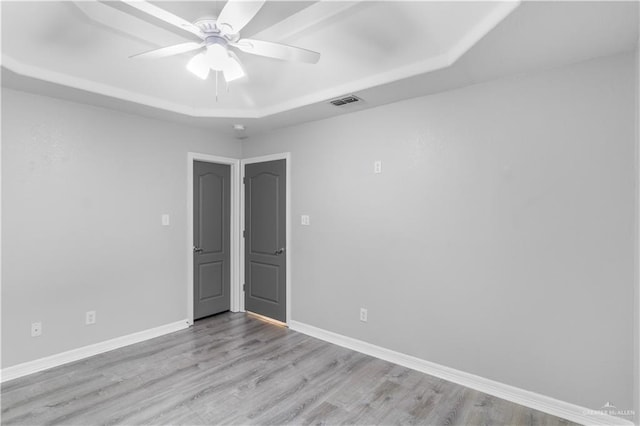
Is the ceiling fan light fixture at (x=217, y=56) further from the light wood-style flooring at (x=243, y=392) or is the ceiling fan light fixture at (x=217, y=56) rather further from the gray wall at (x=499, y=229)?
the light wood-style flooring at (x=243, y=392)

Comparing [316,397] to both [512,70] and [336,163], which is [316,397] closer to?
[336,163]

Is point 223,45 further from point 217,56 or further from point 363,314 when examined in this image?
point 363,314

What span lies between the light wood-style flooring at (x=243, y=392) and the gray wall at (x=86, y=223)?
15.2 inches

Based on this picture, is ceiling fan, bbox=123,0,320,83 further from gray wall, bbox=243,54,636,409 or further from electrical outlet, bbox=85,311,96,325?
electrical outlet, bbox=85,311,96,325

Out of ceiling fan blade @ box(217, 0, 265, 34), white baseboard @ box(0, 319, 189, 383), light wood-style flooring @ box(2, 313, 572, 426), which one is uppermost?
ceiling fan blade @ box(217, 0, 265, 34)

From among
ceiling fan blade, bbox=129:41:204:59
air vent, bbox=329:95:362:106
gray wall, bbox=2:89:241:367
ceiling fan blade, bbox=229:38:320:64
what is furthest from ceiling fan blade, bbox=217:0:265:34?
gray wall, bbox=2:89:241:367

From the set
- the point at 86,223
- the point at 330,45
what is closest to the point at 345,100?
the point at 330,45

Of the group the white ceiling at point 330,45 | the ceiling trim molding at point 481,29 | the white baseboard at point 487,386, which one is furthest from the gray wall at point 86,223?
the ceiling trim molding at point 481,29

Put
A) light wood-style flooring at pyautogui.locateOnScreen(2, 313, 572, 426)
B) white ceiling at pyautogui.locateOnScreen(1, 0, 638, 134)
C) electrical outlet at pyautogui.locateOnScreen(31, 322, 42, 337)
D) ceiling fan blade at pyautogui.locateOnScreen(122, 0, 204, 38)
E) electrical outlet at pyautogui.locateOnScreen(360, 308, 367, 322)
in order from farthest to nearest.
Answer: electrical outlet at pyautogui.locateOnScreen(360, 308, 367, 322) < electrical outlet at pyautogui.locateOnScreen(31, 322, 42, 337) < light wood-style flooring at pyautogui.locateOnScreen(2, 313, 572, 426) < white ceiling at pyautogui.locateOnScreen(1, 0, 638, 134) < ceiling fan blade at pyautogui.locateOnScreen(122, 0, 204, 38)

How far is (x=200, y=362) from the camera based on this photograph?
10.4ft

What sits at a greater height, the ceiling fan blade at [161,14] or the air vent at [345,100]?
the air vent at [345,100]

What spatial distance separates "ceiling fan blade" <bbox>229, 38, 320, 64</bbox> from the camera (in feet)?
6.31

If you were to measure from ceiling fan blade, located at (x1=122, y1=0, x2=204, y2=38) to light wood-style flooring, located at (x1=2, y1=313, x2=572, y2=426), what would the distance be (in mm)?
2437

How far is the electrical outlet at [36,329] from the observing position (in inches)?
117
